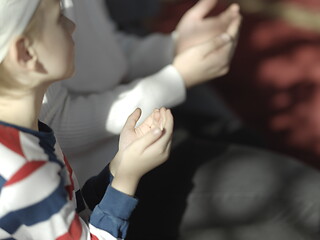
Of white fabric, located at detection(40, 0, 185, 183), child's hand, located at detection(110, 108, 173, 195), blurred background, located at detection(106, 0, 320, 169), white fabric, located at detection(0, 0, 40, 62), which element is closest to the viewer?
white fabric, located at detection(0, 0, 40, 62)

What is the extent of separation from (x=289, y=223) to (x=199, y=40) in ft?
1.05

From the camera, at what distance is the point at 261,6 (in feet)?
6.37

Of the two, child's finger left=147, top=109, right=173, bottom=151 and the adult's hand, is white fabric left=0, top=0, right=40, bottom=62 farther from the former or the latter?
the adult's hand

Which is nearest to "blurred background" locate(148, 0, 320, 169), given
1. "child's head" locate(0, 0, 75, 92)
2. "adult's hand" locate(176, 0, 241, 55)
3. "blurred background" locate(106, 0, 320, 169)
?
"blurred background" locate(106, 0, 320, 169)

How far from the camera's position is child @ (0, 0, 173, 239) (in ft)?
2.00

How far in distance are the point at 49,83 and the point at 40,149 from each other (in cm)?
8

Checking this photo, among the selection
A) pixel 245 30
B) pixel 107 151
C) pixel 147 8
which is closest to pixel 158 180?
pixel 107 151

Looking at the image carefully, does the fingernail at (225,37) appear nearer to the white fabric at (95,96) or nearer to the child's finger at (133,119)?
the white fabric at (95,96)

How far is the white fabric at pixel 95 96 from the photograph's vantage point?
861mm

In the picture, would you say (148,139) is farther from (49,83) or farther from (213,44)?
(213,44)

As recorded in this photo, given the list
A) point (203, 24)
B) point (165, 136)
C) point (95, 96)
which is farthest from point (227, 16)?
point (165, 136)

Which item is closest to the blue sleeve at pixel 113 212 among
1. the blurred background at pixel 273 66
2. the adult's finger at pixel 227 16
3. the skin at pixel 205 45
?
the skin at pixel 205 45

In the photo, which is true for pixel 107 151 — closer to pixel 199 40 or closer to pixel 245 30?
pixel 199 40

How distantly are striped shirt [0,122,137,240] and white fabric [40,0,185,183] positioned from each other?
161 mm
